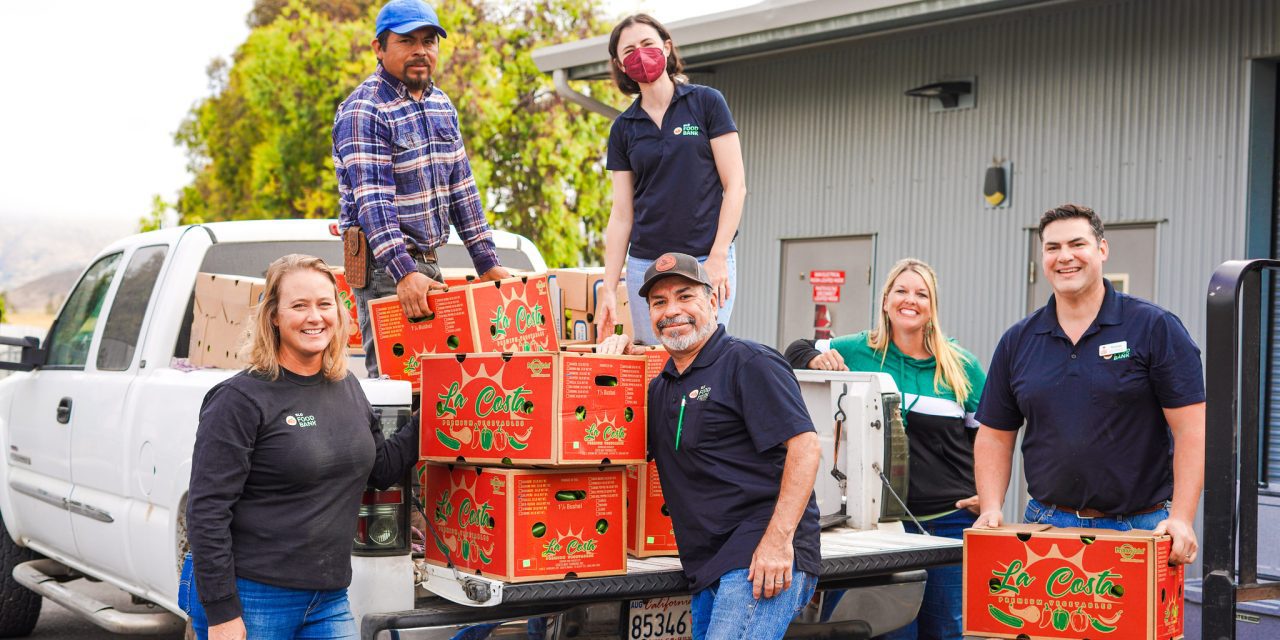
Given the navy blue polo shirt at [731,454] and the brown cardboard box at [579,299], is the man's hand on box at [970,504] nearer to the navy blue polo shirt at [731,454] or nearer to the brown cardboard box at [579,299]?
the navy blue polo shirt at [731,454]

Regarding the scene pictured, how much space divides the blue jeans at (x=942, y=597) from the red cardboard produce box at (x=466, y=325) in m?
1.82

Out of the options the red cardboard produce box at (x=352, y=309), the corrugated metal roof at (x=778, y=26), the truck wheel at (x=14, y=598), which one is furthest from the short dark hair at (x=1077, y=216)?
the truck wheel at (x=14, y=598)

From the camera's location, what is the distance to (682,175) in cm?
543

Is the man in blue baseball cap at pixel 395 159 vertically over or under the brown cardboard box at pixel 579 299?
over

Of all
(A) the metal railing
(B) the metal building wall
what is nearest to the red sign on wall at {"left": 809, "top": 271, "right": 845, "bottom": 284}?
(B) the metal building wall

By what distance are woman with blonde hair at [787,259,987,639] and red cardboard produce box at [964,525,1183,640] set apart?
1020 mm

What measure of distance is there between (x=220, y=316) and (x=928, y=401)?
112 inches

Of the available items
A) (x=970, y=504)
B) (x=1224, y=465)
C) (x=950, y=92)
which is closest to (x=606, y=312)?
(x=970, y=504)

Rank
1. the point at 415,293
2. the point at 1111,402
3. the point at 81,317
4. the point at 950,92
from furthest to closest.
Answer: the point at 950,92 < the point at 81,317 < the point at 415,293 < the point at 1111,402

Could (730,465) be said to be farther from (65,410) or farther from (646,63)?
(65,410)

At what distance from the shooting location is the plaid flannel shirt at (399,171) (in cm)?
499

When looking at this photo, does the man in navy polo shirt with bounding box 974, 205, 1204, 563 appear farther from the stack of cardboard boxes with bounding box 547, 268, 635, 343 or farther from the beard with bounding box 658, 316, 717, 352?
the stack of cardboard boxes with bounding box 547, 268, 635, 343

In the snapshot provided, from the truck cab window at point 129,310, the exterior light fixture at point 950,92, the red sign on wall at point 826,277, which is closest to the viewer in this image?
the truck cab window at point 129,310

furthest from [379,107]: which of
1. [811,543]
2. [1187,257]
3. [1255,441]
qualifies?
[1187,257]
